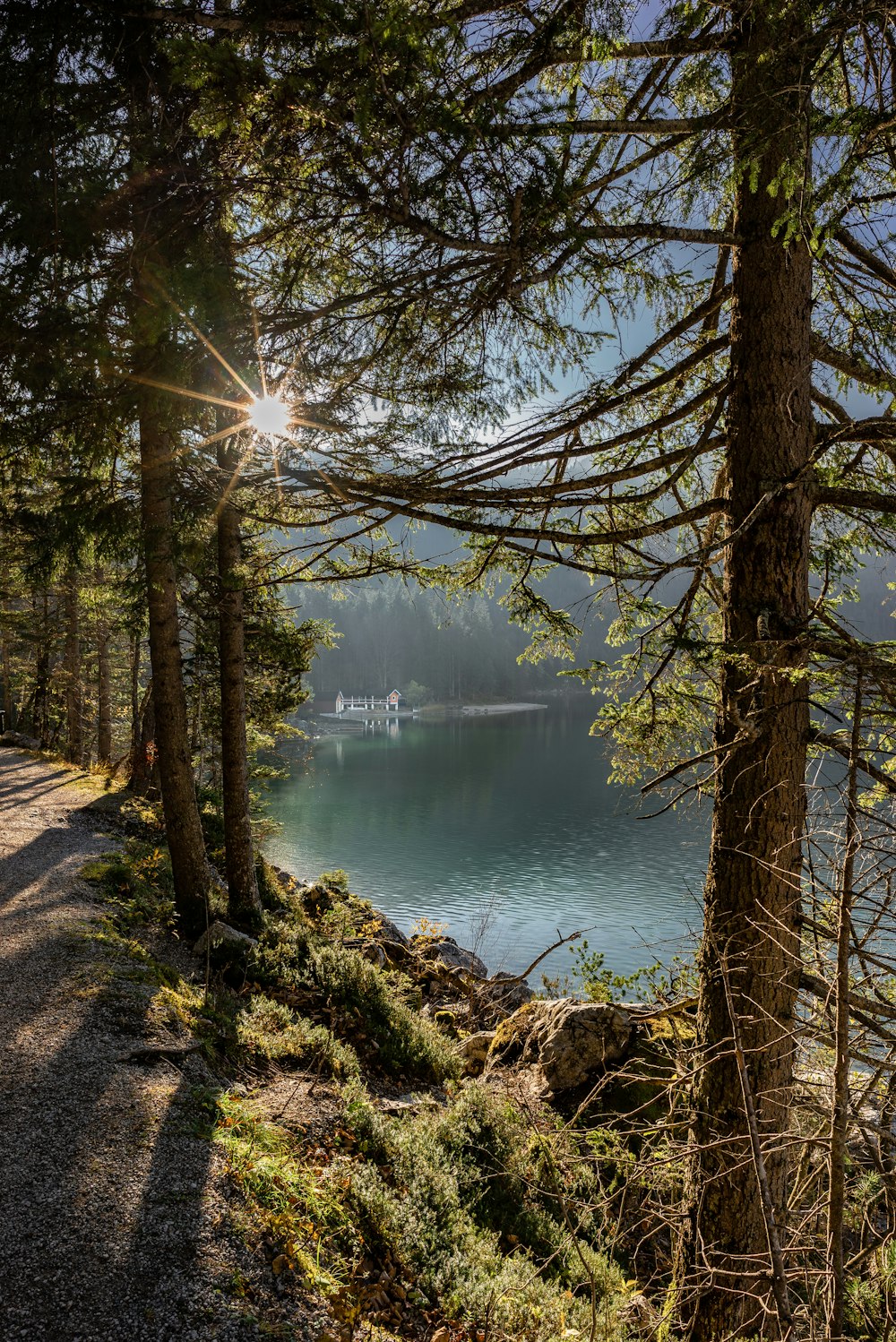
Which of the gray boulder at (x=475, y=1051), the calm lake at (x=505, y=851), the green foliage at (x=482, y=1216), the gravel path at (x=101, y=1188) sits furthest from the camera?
the calm lake at (x=505, y=851)

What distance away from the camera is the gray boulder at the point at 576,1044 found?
708 centimetres

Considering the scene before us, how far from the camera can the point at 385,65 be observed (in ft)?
8.75

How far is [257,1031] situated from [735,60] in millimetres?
6746

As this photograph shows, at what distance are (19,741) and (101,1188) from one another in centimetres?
1805

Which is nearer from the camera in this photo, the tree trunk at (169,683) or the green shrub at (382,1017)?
the tree trunk at (169,683)

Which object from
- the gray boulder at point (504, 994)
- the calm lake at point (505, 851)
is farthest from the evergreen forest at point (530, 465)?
the gray boulder at point (504, 994)

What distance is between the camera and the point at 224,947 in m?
7.20

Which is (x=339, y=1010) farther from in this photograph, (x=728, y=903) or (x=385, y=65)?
(x=385, y=65)

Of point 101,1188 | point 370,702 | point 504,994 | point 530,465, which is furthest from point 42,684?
point 370,702

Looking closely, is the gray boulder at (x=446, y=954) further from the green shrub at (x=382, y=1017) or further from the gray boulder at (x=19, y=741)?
the gray boulder at (x=19, y=741)

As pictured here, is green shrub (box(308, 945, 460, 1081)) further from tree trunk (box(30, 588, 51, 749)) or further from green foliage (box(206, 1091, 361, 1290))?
tree trunk (box(30, 588, 51, 749))

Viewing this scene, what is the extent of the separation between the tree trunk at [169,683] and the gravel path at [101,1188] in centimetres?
195

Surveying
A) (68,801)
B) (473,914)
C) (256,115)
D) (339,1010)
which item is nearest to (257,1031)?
(339,1010)

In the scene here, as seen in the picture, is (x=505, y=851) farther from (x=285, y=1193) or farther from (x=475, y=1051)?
(x=285, y=1193)
